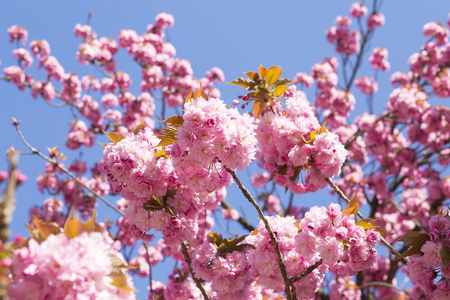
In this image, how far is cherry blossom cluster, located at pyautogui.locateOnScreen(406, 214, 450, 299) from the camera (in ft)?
6.50

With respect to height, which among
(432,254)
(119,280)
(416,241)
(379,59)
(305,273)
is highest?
(379,59)

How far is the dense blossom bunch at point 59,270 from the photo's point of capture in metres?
1.23

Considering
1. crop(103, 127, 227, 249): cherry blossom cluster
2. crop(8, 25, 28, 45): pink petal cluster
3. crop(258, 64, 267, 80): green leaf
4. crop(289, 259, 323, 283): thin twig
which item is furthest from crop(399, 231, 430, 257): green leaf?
crop(8, 25, 28, 45): pink petal cluster

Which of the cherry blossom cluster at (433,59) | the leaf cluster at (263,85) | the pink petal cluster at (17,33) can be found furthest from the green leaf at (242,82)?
the pink petal cluster at (17,33)

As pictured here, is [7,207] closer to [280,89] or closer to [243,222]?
[280,89]

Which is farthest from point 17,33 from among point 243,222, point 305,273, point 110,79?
point 305,273

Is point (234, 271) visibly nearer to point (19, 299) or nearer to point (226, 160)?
point (226, 160)

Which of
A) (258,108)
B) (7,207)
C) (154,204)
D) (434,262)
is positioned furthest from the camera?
(258,108)

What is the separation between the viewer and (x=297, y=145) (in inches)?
100

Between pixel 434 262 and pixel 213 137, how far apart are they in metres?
1.39

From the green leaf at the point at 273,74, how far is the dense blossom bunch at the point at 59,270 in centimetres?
175

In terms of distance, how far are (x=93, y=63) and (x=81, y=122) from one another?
4.31 ft

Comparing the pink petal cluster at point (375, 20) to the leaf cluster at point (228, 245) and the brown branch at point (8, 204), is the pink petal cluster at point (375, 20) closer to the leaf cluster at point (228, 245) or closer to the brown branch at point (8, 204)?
the leaf cluster at point (228, 245)

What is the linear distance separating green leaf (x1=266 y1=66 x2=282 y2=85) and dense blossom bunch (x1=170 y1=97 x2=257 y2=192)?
572 mm
